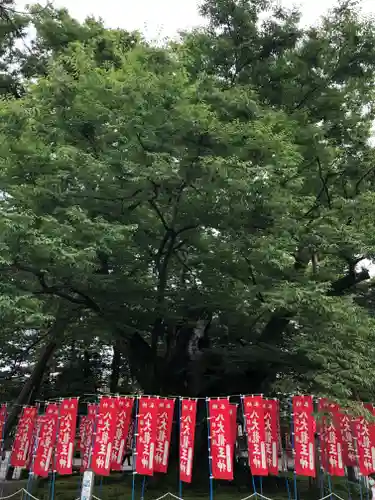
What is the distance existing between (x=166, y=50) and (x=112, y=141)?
2.16m

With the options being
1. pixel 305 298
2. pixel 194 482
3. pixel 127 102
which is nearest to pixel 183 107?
pixel 127 102

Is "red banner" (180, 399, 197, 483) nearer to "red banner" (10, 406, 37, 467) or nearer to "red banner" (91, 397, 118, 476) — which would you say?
"red banner" (91, 397, 118, 476)

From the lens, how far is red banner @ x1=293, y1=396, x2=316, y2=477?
26.4 ft

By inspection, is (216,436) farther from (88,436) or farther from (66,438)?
(88,436)

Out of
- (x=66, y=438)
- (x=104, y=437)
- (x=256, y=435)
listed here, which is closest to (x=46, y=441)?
(x=66, y=438)

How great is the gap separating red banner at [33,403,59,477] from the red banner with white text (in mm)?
748

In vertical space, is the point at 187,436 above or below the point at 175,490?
above

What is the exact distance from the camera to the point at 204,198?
9273 millimetres

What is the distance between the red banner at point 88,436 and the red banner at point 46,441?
2.44 feet

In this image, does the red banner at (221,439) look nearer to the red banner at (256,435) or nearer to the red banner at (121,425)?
the red banner at (256,435)

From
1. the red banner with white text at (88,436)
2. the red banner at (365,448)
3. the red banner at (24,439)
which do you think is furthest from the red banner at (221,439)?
the red banner at (24,439)

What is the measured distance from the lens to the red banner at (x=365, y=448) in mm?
8391

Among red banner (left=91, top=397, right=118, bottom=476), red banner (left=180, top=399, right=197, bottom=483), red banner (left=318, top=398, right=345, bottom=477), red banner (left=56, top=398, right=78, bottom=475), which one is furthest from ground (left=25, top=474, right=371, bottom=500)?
red banner (left=180, top=399, right=197, bottom=483)

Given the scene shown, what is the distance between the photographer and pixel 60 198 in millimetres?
8844
